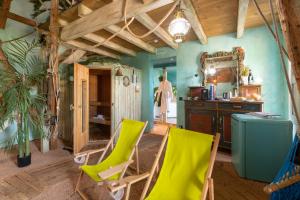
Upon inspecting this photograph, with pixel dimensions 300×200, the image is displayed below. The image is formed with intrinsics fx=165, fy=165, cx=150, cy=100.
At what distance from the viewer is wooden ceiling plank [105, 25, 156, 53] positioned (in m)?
3.11

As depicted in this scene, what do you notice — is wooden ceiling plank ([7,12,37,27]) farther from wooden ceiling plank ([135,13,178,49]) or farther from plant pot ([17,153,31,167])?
plant pot ([17,153,31,167])

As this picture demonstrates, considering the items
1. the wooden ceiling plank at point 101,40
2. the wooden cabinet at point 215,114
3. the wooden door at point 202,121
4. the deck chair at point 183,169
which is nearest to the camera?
the deck chair at point 183,169

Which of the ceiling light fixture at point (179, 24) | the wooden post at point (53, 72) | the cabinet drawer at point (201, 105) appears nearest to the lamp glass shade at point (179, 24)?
the ceiling light fixture at point (179, 24)

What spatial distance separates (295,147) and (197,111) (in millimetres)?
2431

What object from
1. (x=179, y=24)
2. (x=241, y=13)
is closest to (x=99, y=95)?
(x=179, y=24)

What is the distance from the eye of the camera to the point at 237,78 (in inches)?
140

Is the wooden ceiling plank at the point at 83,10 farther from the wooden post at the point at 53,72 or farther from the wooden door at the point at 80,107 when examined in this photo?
the wooden door at the point at 80,107

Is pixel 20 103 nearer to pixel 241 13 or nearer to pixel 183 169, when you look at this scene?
pixel 183 169

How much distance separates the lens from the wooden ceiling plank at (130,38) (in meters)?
3.11

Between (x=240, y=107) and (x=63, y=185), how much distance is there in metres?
3.11

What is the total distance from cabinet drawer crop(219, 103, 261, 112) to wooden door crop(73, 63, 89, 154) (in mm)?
2796

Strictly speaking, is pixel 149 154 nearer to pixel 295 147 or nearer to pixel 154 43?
pixel 295 147

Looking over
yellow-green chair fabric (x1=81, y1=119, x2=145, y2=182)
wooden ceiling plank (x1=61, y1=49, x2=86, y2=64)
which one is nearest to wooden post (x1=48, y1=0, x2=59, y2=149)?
wooden ceiling plank (x1=61, y1=49, x2=86, y2=64)

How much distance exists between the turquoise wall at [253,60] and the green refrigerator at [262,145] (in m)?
1.39
